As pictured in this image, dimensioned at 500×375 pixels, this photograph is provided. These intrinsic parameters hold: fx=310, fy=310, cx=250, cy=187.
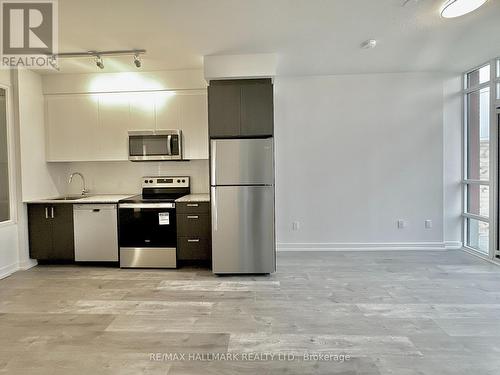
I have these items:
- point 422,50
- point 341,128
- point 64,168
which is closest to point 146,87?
point 64,168

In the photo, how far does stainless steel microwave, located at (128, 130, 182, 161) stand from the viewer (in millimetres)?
4250

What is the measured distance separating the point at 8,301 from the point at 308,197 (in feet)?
12.5

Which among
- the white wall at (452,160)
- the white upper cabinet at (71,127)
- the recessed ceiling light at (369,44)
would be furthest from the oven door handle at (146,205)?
the white wall at (452,160)

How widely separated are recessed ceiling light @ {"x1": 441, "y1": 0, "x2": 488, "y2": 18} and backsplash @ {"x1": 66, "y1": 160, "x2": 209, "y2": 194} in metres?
3.31

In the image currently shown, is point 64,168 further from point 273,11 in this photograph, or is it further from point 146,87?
point 273,11

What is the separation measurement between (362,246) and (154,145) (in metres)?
3.41

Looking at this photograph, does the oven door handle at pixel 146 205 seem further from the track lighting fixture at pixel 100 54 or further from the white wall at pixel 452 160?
the white wall at pixel 452 160

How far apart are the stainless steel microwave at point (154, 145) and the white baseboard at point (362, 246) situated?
2.12m

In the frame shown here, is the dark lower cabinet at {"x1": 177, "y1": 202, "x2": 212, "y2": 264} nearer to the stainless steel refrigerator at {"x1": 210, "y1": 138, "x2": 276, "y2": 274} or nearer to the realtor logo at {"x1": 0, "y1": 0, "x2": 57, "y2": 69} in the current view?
the stainless steel refrigerator at {"x1": 210, "y1": 138, "x2": 276, "y2": 274}

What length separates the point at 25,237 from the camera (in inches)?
161

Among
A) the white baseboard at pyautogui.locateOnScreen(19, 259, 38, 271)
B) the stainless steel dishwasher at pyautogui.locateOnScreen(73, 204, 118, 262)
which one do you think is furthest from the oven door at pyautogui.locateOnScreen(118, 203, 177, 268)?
the white baseboard at pyautogui.locateOnScreen(19, 259, 38, 271)

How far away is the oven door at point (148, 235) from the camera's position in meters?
4.01

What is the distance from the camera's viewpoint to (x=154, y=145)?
4.28 meters

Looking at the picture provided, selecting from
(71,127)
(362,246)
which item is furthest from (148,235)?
(362,246)
